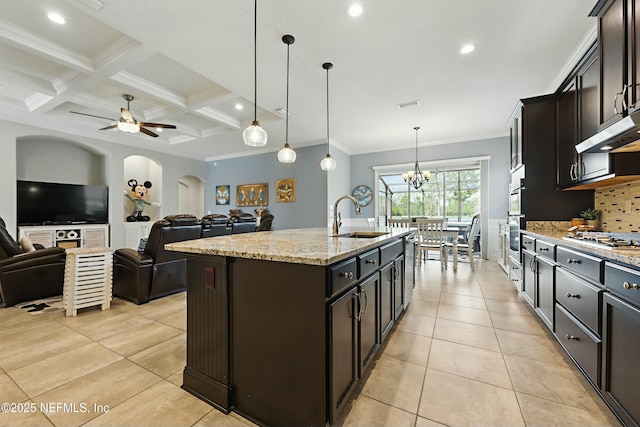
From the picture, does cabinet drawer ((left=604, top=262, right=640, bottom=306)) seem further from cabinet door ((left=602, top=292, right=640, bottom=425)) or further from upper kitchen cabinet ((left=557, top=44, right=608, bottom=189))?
upper kitchen cabinet ((left=557, top=44, right=608, bottom=189))

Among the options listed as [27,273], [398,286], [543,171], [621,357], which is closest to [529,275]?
[543,171]

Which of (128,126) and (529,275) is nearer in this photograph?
(529,275)

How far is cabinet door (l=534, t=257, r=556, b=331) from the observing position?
217 cm

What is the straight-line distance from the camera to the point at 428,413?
1398 mm

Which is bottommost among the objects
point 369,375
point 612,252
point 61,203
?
point 369,375

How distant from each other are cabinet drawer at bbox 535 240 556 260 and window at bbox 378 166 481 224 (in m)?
3.97

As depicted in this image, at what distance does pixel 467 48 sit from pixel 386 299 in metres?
2.63

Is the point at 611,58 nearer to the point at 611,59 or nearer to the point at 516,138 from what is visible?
the point at 611,59

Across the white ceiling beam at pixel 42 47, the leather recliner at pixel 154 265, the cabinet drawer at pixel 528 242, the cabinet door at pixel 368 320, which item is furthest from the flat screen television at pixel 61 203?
the cabinet drawer at pixel 528 242

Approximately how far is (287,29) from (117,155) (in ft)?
18.8

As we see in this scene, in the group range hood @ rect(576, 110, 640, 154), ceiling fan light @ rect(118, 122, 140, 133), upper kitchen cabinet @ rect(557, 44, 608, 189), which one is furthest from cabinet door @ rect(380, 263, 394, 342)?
ceiling fan light @ rect(118, 122, 140, 133)

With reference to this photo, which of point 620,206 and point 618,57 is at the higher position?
point 618,57

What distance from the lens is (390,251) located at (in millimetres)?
2168

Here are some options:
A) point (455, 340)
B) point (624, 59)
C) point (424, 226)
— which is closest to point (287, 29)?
point (624, 59)
